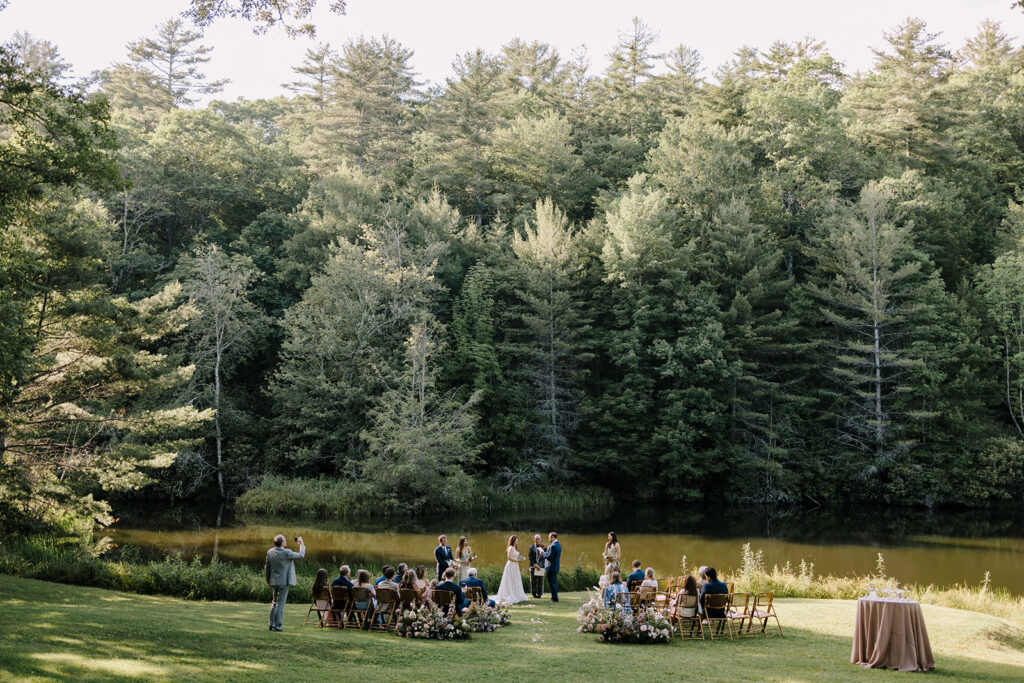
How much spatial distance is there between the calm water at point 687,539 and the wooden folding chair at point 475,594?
25.2ft

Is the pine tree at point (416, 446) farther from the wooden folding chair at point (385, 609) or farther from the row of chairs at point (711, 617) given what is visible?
the row of chairs at point (711, 617)

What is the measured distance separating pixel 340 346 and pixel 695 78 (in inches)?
1263

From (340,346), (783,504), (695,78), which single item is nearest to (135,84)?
(340,346)

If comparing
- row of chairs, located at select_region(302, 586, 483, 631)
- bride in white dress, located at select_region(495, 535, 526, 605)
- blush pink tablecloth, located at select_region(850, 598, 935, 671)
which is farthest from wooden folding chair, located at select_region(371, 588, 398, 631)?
blush pink tablecloth, located at select_region(850, 598, 935, 671)

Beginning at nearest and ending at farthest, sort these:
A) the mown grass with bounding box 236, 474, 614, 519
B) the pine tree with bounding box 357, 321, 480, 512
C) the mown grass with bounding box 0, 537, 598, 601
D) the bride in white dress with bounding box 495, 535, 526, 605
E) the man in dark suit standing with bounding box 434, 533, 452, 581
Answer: the man in dark suit standing with bounding box 434, 533, 452, 581 < the bride in white dress with bounding box 495, 535, 526, 605 < the mown grass with bounding box 0, 537, 598, 601 < the pine tree with bounding box 357, 321, 480, 512 < the mown grass with bounding box 236, 474, 614, 519

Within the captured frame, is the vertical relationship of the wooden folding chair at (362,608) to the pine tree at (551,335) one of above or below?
below

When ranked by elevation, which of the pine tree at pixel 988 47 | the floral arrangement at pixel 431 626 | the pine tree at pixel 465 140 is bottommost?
the floral arrangement at pixel 431 626

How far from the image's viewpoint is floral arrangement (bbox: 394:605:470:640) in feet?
32.3

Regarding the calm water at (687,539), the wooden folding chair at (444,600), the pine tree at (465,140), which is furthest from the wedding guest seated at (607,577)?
the pine tree at (465,140)

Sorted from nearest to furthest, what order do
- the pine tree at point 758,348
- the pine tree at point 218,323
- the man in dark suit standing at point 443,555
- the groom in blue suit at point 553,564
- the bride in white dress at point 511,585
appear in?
the man in dark suit standing at point 443,555 < the bride in white dress at point 511,585 < the groom in blue suit at point 553,564 < the pine tree at point 218,323 < the pine tree at point 758,348

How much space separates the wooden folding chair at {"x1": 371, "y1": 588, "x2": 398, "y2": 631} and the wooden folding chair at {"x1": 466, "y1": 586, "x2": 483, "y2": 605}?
1.49 metres

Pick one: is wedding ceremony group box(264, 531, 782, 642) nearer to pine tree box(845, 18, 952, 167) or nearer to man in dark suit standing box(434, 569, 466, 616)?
man in dark suit standing box(434, 569, 466, 616)

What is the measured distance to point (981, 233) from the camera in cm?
3959

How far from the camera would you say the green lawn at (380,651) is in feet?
23.6
